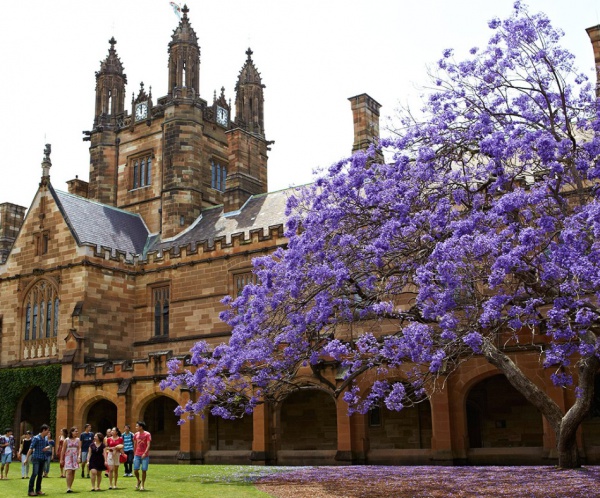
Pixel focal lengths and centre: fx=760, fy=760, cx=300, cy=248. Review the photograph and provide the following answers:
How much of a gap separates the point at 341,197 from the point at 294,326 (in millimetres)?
3150

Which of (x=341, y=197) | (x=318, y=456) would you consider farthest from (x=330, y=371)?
(x=341, y=197)

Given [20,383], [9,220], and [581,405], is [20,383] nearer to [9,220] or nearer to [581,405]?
[9,220]

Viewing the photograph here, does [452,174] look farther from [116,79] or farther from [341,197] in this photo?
[116,79]

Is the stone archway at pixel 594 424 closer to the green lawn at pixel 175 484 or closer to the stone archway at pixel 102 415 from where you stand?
the green lawn at pixel 175 484

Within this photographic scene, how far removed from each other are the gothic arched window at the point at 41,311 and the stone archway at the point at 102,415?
3.32 m

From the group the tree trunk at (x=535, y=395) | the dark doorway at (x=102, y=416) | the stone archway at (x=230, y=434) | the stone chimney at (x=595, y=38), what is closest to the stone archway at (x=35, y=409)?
the dark doorway at (x=102, y=416)

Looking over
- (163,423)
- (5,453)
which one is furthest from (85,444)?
(163,423)

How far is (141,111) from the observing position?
38.8 meters

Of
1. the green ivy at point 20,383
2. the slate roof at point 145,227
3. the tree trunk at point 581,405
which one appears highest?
the slate roof at point 145,227

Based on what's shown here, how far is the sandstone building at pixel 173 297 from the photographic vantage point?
883 inches

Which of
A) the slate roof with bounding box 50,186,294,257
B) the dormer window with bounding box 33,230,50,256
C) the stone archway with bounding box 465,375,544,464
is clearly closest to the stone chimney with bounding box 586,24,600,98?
the stone archway with bounding box 465,375,544,464

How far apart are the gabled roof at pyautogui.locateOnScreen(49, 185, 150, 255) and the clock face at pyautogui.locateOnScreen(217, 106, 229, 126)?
22.7ft

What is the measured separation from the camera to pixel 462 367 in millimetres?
20484

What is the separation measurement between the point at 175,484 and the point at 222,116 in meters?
25.7
